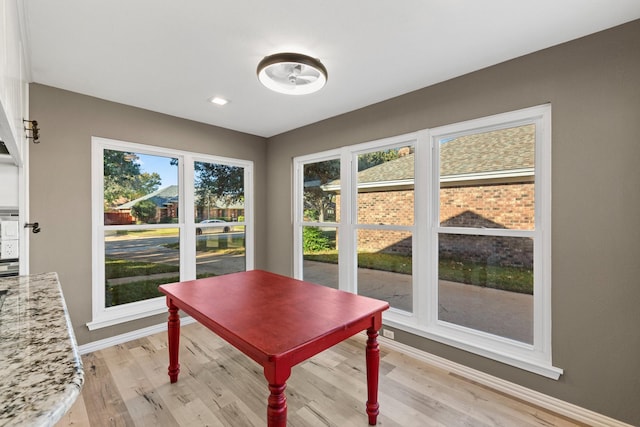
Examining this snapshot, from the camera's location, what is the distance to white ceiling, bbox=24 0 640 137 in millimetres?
1603

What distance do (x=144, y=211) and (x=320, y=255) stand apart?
82.1 inches

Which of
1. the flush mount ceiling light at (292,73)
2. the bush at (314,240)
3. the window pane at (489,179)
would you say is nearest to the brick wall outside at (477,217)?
the window pane at (489,179)

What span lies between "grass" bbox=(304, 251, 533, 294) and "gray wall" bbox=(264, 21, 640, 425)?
0.23 meters

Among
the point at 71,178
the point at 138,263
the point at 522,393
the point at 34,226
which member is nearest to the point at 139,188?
the point at 71,178

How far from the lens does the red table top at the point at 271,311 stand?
1.38 m

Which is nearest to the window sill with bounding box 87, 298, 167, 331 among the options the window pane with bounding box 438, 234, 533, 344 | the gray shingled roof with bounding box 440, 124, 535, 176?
the window pane with bounding box 438, 234, 533, 344

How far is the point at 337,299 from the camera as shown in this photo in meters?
1.98

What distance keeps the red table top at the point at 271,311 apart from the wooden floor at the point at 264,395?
73cm

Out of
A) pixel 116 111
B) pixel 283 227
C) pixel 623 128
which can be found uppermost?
pixel 116 111

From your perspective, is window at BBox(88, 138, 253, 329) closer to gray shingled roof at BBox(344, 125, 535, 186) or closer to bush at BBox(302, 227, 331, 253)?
bush at BBox(302, 227, 331, 253)

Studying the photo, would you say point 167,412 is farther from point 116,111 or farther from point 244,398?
point 116,111

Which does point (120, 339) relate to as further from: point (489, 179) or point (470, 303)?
point (489, 179)

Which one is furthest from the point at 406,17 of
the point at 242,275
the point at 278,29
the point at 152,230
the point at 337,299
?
the point at 152,230

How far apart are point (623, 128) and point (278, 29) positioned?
2155 millimetres
